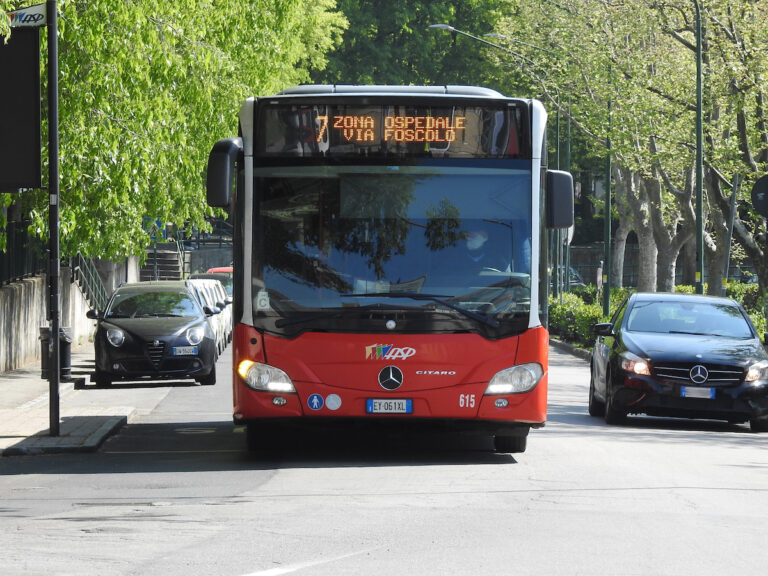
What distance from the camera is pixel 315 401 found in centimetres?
1263

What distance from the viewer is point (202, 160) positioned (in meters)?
26.8

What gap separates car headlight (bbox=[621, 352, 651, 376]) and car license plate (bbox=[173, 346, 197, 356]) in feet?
29.2

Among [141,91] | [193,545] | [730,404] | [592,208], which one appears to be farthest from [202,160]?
[592,208]

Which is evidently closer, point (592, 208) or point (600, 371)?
point (600, 371)

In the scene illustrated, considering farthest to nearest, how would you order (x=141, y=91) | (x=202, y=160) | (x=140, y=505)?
(x=202, y=160), (x=141, y=91), (x=140, y=505)

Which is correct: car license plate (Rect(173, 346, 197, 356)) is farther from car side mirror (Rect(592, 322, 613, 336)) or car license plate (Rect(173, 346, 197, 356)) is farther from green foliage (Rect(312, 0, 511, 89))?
green foliage (Rect(312, 0, 511, 89))

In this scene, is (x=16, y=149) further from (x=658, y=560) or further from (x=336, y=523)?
(x=658, y=560)

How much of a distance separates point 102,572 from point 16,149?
840 centimetres

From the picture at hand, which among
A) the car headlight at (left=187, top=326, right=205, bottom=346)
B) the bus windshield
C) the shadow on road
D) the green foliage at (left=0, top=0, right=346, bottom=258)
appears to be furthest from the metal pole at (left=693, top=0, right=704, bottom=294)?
the bus windshield

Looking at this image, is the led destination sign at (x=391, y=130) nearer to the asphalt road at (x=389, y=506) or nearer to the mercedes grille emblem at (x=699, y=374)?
the asphalt road at (x=389, y=506)

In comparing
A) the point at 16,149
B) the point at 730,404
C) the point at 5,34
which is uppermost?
the point at 5,34

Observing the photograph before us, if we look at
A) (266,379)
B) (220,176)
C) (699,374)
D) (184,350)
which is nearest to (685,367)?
(699,374)

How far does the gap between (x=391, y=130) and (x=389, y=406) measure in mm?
2289

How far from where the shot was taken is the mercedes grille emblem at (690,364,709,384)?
16984 mm
